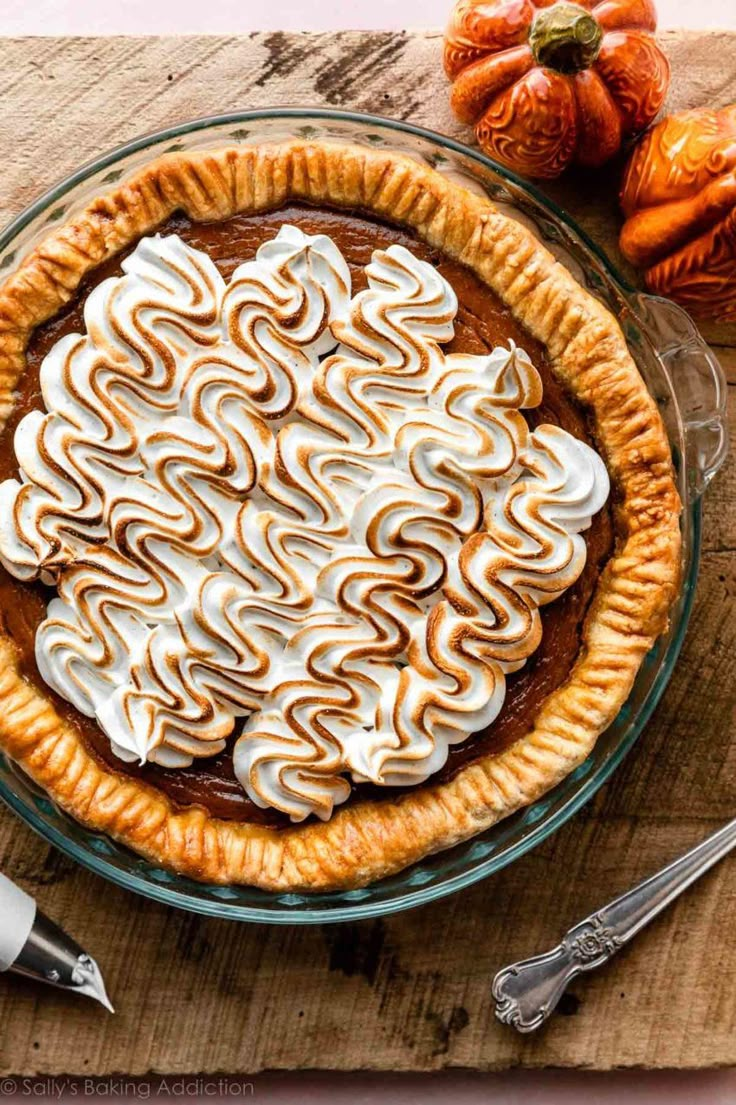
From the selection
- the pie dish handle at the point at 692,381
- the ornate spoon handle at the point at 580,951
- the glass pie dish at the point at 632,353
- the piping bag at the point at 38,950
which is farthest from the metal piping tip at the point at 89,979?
the pie dish handle at the point at 692,381

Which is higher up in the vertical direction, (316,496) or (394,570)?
(316,496)

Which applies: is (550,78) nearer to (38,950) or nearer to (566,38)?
(566,38)

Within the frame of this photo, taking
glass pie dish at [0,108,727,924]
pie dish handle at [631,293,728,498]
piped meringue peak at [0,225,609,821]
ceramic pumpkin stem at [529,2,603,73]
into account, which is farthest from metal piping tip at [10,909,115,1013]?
ceramic pumpkin stem at [529,2,603,73]

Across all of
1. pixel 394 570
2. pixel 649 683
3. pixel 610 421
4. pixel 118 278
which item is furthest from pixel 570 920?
pixel 118 278

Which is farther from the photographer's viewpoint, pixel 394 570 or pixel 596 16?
pixel 596 16

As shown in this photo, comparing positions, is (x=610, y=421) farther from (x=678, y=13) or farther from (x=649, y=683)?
(x=678, y=13)

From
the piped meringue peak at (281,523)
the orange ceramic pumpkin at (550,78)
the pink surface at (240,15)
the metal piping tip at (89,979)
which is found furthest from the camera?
the pink surface at (240,15)

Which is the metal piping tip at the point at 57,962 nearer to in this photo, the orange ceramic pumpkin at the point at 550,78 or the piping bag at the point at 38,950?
the piping bag at the point at 38,950
